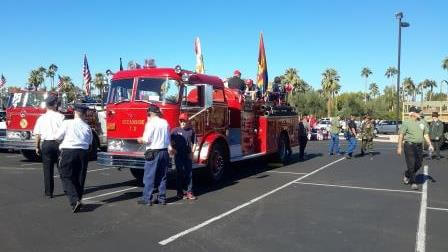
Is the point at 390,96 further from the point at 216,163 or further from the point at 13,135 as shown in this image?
the point at 216,163

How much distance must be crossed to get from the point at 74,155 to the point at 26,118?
8.90m

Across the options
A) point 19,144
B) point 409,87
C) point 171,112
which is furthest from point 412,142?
point 409,87

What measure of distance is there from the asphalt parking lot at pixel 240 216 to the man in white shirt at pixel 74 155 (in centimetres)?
37

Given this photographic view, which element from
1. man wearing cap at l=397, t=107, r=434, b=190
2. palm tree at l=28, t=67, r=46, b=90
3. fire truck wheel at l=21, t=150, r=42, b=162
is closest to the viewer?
man wearing cap at l=397, t=107, r=434, b=190

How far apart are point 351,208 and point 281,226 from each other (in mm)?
2076

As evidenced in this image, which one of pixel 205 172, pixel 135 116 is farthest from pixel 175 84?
pixel 205 172

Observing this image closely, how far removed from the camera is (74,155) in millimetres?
8438

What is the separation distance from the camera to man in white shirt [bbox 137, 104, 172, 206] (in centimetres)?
894

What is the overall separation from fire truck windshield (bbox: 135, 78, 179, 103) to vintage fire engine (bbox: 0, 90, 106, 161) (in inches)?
240

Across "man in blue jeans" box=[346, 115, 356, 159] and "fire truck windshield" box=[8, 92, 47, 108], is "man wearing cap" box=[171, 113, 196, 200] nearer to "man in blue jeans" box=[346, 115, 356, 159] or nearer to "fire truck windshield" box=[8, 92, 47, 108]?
"fire truck windshield" box=[8, 92, 47, 108]

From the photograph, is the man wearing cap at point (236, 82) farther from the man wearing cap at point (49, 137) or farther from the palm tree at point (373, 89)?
the palm tree at point (373, 89)

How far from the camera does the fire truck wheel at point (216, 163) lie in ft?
37.0

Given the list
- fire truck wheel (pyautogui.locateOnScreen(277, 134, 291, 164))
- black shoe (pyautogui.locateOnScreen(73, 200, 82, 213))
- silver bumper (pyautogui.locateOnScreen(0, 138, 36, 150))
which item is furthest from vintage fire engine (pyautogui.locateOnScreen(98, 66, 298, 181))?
silver bumper (pyautogui.locateOnScreen(0, 138, 36, 150))

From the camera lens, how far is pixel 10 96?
17281mm
